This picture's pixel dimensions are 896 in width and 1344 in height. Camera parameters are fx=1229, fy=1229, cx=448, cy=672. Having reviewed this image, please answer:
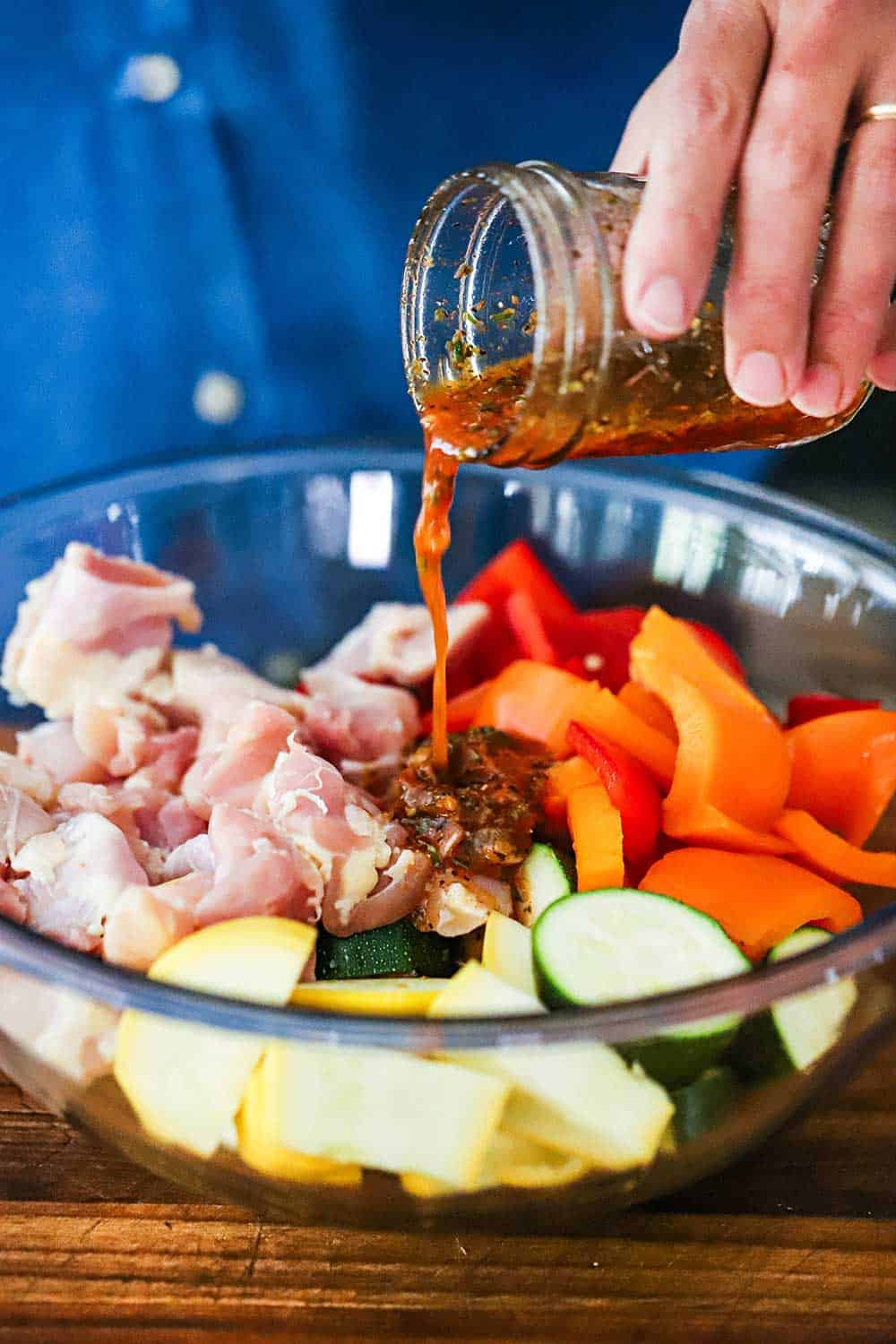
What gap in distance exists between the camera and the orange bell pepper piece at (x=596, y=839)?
1643 mm

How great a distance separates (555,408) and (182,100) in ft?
4.70

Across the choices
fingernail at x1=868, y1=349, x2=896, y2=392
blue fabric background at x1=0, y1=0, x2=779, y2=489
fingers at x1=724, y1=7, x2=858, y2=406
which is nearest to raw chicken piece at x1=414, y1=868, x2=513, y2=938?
fingers at x1=724, y1=7, x2=858, y2=406

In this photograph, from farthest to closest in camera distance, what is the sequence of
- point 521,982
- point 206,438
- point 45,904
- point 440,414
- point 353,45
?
point 206,438, point 353,45, point 440,414, point 45,904, point 521,982

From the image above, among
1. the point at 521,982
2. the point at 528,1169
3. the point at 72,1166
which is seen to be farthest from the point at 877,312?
the point at 72,1166

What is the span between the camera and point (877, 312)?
146 centimetres

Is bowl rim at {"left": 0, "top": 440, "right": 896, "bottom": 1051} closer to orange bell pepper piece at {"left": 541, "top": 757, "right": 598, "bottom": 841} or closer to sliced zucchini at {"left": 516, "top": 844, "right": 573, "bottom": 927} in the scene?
sliced zucchini at {"left": 516, "top": 844, "right": 573, "bottom": 927}

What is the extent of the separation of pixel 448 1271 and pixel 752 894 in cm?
60

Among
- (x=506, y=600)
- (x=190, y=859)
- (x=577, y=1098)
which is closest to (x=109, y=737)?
(x=190, y=859)

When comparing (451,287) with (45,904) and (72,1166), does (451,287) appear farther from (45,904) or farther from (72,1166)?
(72,1166)

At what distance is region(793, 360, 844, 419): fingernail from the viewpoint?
4.80 ft

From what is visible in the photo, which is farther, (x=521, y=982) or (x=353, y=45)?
(x=353, y=45)

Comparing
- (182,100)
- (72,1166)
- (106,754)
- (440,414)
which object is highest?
(182,100)

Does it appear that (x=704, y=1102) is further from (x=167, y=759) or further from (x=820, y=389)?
(x=167, y=759)

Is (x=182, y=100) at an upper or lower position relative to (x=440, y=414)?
upper
